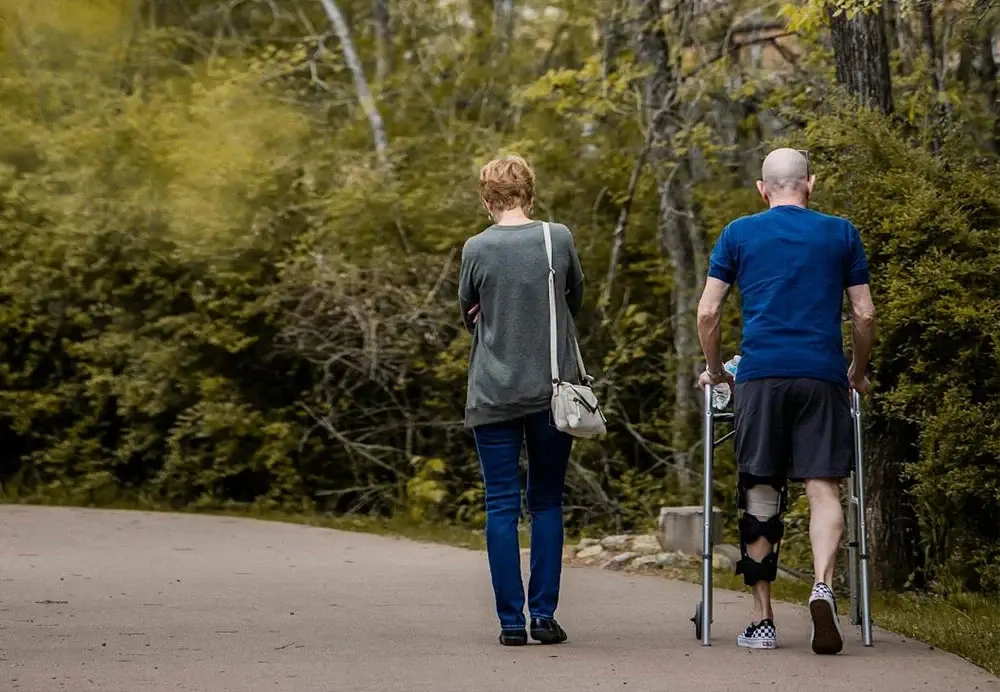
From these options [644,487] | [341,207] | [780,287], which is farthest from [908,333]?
[341,207]

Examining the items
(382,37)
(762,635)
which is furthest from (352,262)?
(762,635)

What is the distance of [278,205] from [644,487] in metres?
4.23

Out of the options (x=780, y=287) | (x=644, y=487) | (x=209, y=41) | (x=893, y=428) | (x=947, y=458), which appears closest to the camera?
(x=780, y=287)

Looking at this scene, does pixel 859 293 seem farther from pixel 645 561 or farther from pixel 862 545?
pixel 645 561

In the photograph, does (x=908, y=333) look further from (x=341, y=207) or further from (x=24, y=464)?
(x=24, y=464)

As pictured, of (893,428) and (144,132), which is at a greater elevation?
(144,132)

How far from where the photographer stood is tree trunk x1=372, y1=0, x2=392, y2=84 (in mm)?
21641

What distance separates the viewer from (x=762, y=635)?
23.1 ft

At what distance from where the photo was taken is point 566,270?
7.36 metres

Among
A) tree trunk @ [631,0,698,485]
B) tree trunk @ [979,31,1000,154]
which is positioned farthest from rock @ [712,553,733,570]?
tree trunk @ [979,31,1000,154]

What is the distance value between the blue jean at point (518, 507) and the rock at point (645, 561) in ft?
13.2

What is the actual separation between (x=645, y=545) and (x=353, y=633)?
4.53m

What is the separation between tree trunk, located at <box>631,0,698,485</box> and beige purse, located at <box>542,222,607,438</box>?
7.65 metres

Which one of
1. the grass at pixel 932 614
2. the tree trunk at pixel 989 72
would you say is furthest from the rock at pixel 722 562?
the tree trunk at pixel 989 72
